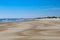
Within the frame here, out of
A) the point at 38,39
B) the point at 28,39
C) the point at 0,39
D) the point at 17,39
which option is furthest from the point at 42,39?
the point at 0,39

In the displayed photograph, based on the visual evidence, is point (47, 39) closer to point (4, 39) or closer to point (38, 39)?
point (38, 39)

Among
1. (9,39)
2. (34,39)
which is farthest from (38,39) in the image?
(9,39)

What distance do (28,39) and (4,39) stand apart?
4.39 feet

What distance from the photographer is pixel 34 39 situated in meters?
7.01

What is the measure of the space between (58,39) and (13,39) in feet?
8.15

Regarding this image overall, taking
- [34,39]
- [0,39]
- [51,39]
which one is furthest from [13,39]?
[51,39]

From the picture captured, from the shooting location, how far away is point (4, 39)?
7.08 m

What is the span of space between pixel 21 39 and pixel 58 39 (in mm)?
2035

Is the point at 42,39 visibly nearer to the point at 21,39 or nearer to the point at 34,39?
the point at 34,39

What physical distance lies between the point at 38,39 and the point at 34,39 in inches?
8.7

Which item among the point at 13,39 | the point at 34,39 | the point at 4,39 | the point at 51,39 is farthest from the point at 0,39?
the point at 51,39

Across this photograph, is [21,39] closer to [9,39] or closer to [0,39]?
[9,39]

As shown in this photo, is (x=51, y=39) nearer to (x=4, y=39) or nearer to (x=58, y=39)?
(x=58, y=39)

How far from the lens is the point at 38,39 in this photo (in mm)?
7020
